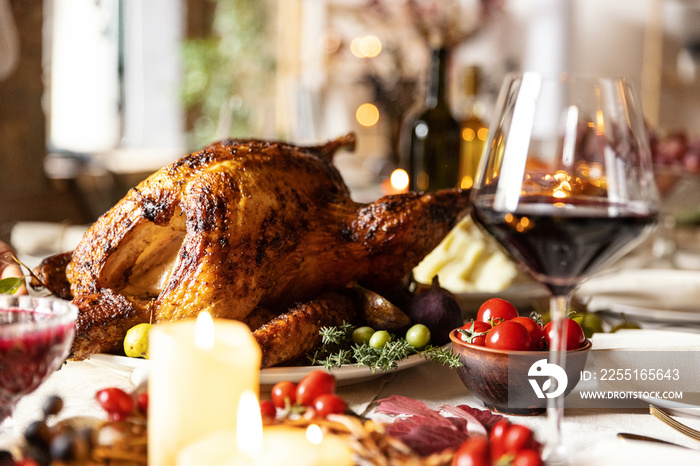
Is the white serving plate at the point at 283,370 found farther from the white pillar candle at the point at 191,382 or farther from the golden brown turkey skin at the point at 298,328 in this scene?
the white pillar candle at the point at 191,382

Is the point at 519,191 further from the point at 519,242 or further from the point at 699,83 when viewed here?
the point at 699,83

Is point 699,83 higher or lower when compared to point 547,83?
higher

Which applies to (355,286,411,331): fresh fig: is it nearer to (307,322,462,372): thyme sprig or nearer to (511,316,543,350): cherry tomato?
(307,322,462,372): thyme sprig

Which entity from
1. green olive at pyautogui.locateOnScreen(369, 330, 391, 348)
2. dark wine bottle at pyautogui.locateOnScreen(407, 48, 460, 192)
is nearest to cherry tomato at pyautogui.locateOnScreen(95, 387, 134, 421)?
green olive at pyautogui.locateOnScreen(369, 330, 391, 348)

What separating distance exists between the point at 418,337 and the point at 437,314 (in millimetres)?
77

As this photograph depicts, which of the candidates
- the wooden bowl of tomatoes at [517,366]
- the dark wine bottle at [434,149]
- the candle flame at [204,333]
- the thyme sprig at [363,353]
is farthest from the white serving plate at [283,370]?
the dark wine bottle at [434,149]

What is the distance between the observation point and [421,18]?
3562mm

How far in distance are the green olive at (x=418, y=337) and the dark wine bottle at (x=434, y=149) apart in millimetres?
1294

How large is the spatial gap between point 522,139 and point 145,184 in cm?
55

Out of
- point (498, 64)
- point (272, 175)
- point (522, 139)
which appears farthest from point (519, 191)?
point (498, 64)

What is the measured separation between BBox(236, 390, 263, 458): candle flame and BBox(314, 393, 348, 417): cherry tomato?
123mm

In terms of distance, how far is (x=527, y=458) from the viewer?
0.50 m

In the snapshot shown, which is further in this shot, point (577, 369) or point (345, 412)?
point (577, 369)

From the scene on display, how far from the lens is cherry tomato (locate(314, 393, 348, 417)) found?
1.85 feet
